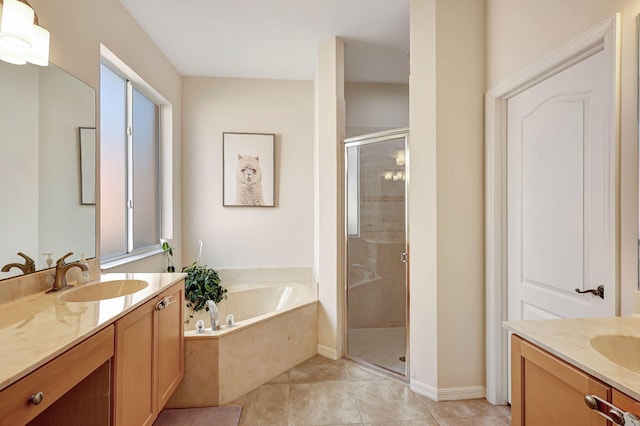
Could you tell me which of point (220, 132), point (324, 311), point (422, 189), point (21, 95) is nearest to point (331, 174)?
point (422, 189)

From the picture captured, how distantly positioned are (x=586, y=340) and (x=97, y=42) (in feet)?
9.03

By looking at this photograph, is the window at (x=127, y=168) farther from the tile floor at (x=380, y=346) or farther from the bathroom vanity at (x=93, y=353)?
the tile floor at (x=380, y=346)

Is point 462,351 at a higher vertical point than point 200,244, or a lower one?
lower

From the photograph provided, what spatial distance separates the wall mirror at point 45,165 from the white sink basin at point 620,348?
218 centimetres

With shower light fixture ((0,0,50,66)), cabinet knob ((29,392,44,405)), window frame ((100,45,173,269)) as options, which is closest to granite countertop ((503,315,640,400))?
cabinet knob ((29,392,44,405))

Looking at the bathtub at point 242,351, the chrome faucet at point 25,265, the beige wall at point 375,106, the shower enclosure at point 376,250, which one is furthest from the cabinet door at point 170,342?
the beige wall at point 375,106

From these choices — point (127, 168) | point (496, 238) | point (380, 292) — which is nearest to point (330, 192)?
point (380, 292)

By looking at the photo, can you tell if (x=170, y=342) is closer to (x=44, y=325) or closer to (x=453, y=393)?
(x=44, y=325)

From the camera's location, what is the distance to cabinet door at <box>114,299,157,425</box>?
4.13 ft

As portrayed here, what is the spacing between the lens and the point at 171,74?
3.15 m

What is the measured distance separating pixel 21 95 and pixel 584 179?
2.52m

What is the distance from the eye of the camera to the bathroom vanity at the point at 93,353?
834 millimetres

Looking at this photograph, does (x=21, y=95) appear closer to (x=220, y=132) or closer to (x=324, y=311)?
(x=220, y=132)

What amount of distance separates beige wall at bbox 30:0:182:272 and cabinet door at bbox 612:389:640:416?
2461 mm
